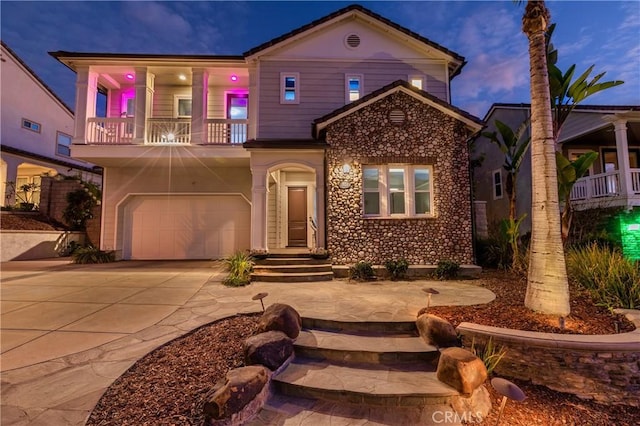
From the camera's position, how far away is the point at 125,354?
344cm

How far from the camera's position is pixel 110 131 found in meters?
10.5

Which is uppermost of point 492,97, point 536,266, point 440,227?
point 492,97

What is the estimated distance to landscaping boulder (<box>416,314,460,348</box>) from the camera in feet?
11.6

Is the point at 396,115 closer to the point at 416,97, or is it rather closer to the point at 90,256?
the point at 416,97

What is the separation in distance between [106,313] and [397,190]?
7.54 meters

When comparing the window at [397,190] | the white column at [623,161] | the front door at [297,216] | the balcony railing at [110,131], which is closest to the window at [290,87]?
the front door at [297,216]

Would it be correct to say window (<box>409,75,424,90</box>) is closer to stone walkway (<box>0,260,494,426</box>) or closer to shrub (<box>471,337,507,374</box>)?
stone walkway (<box>0,260,494,426</box>)

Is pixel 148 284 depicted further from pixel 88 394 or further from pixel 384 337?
pixel 384 337

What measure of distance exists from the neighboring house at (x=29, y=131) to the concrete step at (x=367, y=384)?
1490cm

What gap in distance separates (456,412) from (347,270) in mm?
5248

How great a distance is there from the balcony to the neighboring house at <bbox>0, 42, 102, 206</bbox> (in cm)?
2146

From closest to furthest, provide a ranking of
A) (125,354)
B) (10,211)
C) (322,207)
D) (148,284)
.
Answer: (125,354)
(148,284)
(322,207)
(10,211)

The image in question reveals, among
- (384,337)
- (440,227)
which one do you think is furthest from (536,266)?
(440,227)

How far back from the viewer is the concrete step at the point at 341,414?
2.61 meters
